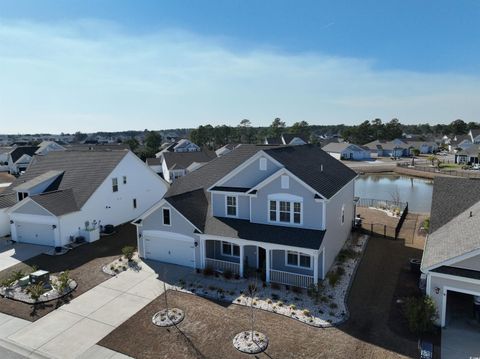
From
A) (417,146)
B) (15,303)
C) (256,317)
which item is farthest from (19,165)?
(417,146)

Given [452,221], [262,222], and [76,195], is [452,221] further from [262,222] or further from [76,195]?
[76,195]

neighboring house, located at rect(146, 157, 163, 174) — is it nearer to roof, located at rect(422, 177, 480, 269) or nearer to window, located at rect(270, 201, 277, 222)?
window, located at rect(270, 201, 277, 222)

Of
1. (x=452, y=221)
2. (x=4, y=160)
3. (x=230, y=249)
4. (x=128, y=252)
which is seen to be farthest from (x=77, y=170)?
(x=4, y=160)

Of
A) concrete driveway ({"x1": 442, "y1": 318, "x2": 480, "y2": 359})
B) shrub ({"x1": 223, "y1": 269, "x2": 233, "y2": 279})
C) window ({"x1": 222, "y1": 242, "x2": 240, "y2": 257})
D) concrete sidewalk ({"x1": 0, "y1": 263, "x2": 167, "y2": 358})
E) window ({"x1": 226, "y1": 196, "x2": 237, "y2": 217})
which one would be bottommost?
concrete sidewalk ({"x1": 0, "y1": 263, "x2": 167, "y2": 358})

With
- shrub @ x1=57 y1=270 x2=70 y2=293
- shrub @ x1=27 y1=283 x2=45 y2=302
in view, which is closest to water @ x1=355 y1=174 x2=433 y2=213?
shrub @ x1=57 y1=270 x2=70 y2=293

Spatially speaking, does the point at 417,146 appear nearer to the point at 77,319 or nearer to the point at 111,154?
the point at 111,154

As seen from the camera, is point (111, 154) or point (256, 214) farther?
point (111, 154)

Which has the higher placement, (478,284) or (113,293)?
(478,284)
